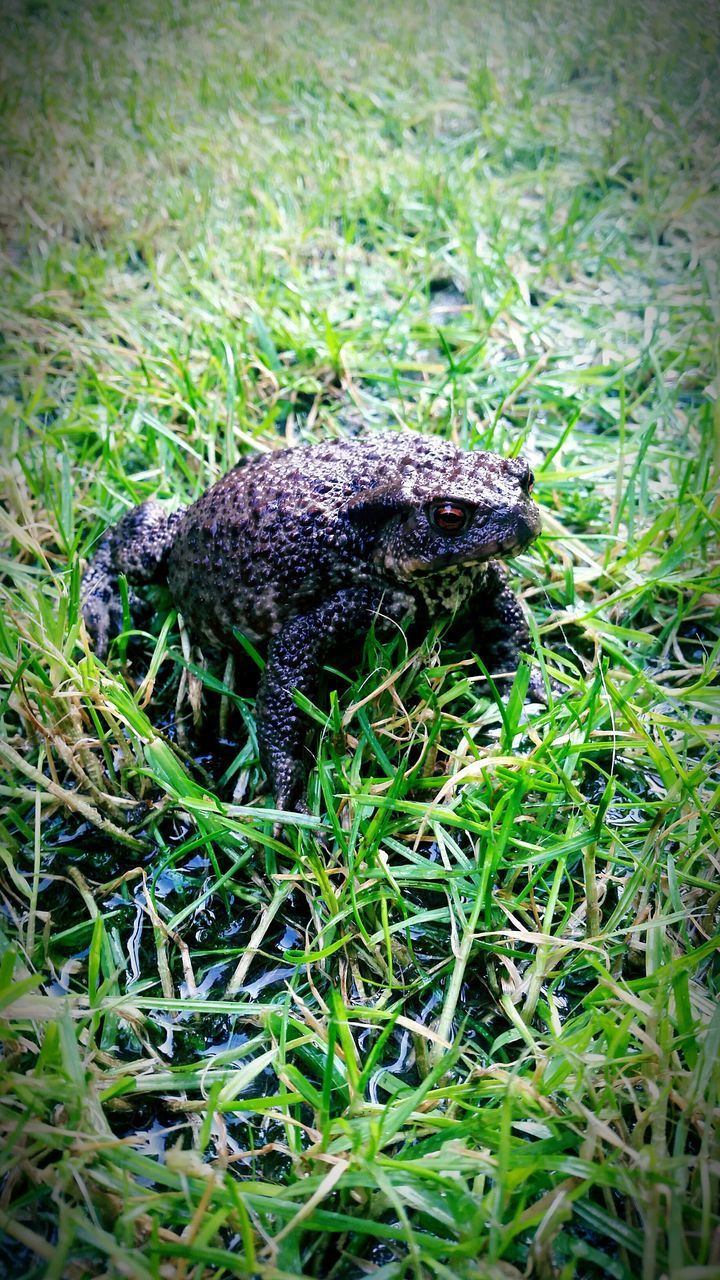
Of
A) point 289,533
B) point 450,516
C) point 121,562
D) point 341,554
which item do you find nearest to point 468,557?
point 450,516

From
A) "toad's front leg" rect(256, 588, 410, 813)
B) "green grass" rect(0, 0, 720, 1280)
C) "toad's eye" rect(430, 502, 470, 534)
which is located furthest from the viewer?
"toad's front leg" rect(256, 588, 410, 813)

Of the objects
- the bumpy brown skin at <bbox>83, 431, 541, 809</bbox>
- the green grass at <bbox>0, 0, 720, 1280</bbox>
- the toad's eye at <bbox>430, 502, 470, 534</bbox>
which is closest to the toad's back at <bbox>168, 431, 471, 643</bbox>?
the bumpy brown skin at <bbox>83, 431, 541, 809</bbox>

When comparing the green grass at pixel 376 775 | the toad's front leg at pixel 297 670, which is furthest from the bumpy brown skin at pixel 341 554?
the green grass at pixel 376 775

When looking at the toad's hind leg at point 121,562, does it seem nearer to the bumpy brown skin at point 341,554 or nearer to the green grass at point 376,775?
the green grass at point 376,775

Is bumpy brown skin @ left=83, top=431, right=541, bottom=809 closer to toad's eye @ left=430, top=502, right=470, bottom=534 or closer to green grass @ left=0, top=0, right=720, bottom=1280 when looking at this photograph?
toad's eye @ left=430, top=502, right=470, bottom=534

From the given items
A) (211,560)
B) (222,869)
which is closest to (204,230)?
(211,560)

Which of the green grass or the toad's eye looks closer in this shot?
the green grass

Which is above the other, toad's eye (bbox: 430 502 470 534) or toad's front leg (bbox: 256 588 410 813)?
toad's eye (bbox: 430 502 470 534)

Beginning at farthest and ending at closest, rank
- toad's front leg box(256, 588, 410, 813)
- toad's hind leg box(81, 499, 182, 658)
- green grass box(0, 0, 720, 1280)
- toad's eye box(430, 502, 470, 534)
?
1. toad's hind leg box(81, 499, 182, 658)
2. toad's front leg box(256, 588, 410, 813)
3. toad's eye box(430, 502, 470, 534)
4. green grass box(0, 0, 720, 1280)
